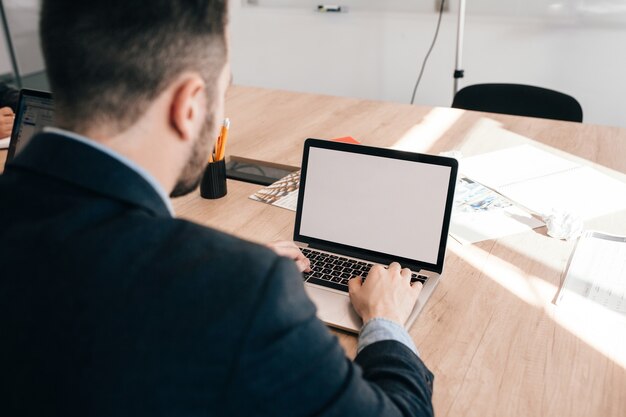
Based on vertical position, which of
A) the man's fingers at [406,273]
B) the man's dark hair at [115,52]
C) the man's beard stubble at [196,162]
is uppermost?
the man's dark hair at [115,52]

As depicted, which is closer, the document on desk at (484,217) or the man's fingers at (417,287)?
the man's fingers at (417,287)

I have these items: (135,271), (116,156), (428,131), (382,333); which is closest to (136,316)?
(135,271)

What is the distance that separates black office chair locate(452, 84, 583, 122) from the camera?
211cm

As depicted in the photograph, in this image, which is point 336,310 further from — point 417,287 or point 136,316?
point 136,316

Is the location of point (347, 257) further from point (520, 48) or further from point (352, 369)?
point (520, 48)

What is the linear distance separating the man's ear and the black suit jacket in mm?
107

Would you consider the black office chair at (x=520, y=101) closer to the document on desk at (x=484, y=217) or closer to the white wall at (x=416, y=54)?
the document on desk at (x=484, y=217)

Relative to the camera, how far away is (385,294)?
100 centimetres

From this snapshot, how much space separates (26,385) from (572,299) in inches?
35.7

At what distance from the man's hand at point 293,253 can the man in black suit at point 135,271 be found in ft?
1.55

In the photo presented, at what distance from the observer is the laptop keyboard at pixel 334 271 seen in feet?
3.68

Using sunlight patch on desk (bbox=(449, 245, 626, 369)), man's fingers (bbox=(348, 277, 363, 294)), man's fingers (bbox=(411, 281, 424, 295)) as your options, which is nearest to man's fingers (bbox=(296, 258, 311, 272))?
man's fingers (bbox=(348, 277, 363, 294))

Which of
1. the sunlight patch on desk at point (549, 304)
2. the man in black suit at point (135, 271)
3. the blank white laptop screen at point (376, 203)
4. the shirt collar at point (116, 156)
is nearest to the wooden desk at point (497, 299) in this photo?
the sunlight patch on desk at point (549, 304)

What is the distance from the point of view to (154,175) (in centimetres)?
68
